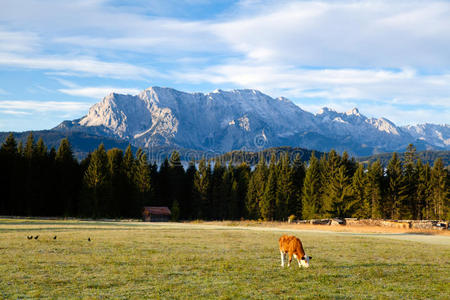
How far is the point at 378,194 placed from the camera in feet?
350

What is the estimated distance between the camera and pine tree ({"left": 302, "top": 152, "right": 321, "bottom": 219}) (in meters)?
115

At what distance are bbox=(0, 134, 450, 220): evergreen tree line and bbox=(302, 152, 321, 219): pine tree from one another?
0.29m

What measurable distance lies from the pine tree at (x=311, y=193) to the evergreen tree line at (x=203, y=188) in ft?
0.95

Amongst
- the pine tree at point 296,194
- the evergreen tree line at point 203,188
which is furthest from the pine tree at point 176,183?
the pine tree at point 296,194

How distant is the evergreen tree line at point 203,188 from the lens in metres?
99.1

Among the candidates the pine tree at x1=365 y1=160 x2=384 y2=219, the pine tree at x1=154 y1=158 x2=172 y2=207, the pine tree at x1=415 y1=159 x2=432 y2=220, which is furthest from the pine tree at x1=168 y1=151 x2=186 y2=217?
the pine tree at x1=415 y1=159 x2=432 y2=220

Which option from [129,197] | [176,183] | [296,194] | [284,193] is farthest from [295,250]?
[176,183]

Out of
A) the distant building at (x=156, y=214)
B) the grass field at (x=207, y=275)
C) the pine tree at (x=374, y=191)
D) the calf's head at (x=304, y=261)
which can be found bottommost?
the distant building at (x=156, y=214)

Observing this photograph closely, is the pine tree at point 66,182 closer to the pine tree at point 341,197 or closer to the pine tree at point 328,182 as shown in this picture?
the pine tree at point 328,182

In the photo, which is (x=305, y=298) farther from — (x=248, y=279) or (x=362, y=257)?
(x=362, y=257)

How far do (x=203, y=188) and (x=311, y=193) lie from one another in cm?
3533

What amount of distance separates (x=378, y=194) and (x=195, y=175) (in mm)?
58324

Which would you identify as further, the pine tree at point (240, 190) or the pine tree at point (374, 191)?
the pine tree at point (240, 190)

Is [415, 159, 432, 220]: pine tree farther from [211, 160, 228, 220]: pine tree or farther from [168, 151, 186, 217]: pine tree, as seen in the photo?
[168, 151, 186, 217]: pine tree
